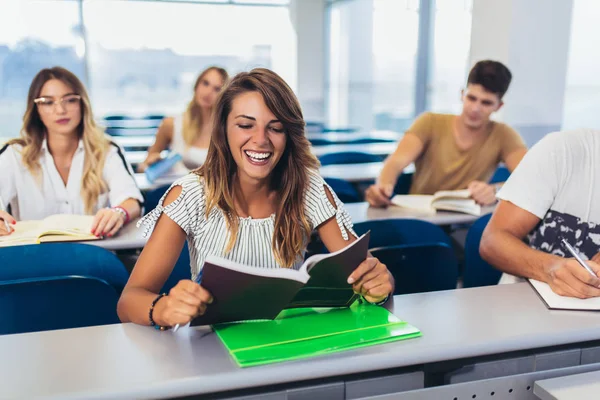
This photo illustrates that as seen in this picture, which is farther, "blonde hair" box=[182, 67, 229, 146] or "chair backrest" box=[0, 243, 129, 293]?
"blonde hair" box=[182, 67, 229, 146]

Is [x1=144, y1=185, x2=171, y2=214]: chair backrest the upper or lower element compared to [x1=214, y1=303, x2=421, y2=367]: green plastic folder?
lower

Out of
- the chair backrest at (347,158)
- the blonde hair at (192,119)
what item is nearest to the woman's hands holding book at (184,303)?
the blonde hair at (192,119)

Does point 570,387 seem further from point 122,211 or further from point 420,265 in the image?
point 122,211

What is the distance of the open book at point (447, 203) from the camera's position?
2625mm

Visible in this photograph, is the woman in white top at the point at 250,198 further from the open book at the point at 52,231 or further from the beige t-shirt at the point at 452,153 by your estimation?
the beige t-shirt at the point at 452,153

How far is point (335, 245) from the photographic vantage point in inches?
63.2

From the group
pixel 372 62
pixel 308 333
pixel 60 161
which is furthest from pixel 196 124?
pixel 372 62

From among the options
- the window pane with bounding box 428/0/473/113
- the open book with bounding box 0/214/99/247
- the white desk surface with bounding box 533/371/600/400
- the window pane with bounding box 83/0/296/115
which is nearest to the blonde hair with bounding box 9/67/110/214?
the open book with bounding box 0/214/99/247

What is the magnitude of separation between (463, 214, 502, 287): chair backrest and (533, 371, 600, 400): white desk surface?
106cm

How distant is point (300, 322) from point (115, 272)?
0.69 m

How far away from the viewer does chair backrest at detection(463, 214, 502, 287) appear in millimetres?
2156

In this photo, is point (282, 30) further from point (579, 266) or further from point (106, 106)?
point (579, 266)

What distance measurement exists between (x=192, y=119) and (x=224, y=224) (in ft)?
8.20

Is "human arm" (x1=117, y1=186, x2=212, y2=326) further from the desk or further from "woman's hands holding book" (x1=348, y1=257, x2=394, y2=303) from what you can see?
the desk
